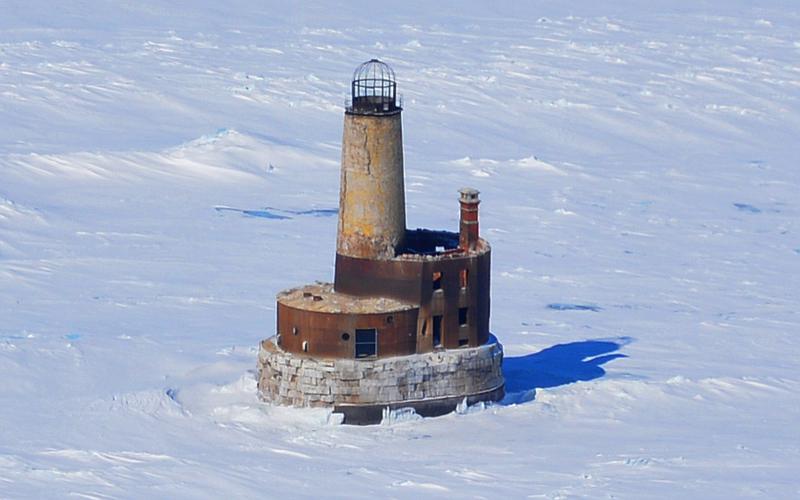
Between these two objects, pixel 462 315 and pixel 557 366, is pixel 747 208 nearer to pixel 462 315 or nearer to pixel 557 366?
pixel 557 366

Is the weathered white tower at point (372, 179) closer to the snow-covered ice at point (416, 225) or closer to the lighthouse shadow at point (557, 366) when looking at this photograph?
the snow-covered ice at point (416, 225)

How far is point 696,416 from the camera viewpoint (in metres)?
29.1

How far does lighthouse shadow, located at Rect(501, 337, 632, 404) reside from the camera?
30094 mm

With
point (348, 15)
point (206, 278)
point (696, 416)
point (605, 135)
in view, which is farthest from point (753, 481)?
point (348, 15)

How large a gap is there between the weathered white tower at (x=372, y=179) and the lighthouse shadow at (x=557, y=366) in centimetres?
289

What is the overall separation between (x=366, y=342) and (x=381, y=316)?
1.26ft

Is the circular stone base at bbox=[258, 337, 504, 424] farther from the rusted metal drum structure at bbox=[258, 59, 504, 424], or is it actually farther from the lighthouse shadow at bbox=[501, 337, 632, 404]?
the lighthouse shadow at bbox=[501, 337, 632, 404]

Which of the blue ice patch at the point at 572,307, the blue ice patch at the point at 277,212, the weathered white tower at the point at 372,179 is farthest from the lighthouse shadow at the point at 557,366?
the blue ice patch at the point at 277,212

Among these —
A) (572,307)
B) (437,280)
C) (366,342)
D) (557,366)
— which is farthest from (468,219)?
(572,307)

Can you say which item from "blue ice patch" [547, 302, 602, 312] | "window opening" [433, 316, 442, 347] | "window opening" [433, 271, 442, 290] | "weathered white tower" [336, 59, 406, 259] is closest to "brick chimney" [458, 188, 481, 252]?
"window opening" [433, 271, 442, 290]

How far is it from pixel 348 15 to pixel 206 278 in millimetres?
32681

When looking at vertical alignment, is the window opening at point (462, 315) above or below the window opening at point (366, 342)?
above

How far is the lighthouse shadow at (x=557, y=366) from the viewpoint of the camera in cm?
3009

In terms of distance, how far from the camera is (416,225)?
136 ft
